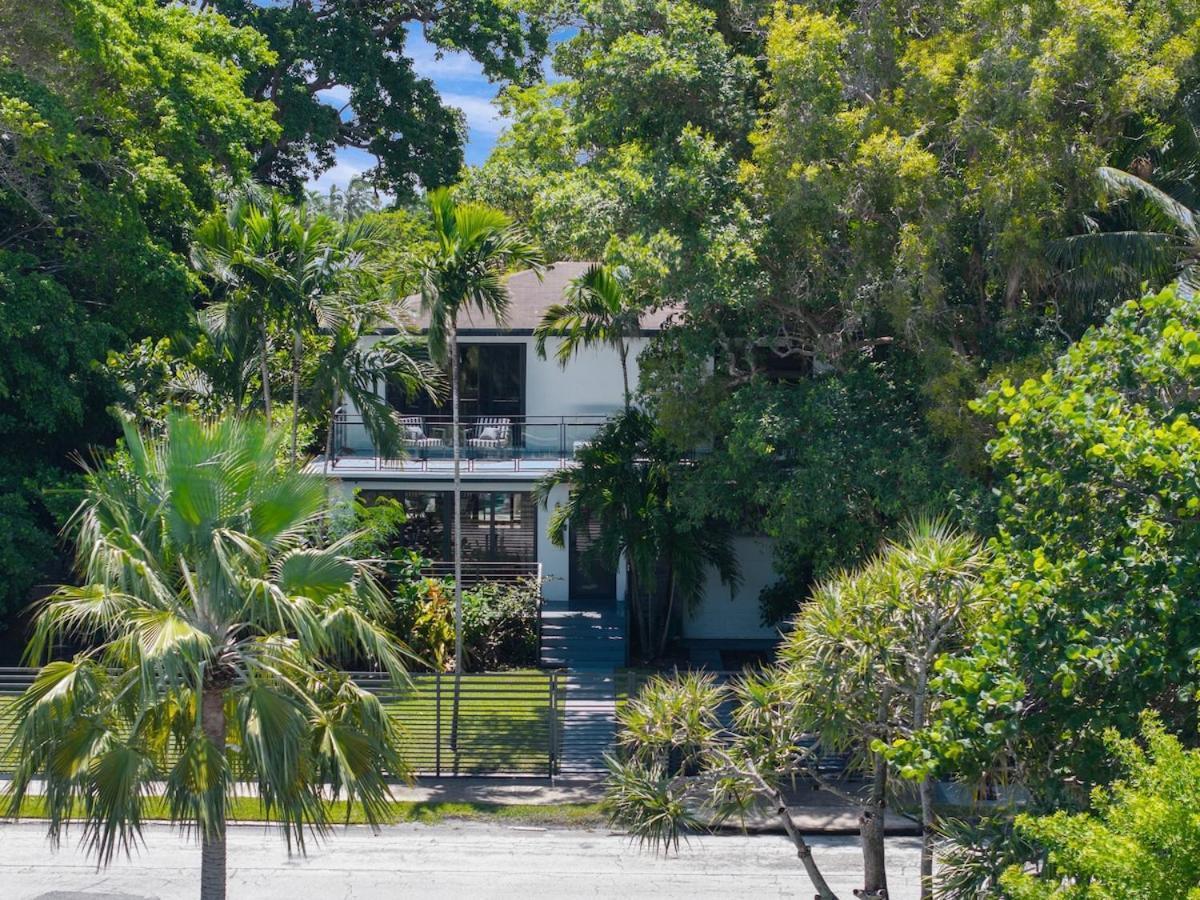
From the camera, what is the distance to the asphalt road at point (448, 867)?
40.1 ft

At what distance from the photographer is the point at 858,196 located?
1548 cm

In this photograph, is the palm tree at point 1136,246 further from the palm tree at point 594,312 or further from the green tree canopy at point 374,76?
the green tree canopy at point 374,76

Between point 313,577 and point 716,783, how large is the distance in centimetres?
362

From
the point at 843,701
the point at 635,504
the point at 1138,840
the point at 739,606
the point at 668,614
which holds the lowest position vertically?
the point at 1138,840

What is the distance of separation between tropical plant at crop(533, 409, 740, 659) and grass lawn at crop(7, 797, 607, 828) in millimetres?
5773

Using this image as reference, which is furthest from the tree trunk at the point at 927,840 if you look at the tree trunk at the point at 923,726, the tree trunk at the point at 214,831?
the tree trunk at the point at 214,831

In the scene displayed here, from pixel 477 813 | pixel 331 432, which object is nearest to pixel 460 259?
pixel 477 813

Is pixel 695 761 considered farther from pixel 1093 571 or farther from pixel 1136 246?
Result: pixel 1136 246

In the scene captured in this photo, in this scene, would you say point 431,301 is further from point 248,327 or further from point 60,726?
point 60,726

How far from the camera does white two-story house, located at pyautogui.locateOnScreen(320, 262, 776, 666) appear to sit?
22297mm

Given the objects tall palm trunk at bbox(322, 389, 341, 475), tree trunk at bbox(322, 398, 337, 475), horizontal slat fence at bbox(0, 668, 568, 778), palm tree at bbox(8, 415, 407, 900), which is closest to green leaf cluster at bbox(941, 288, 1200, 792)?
palm tree at bbox(8, 415, 407, 900)

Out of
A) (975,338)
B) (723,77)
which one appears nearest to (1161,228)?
(975,338)

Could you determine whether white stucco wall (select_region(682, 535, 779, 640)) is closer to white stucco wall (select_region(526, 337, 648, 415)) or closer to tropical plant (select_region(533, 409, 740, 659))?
tropical plant (select_region(533, 409, 740, 659))

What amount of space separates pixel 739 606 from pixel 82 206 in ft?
44.7
